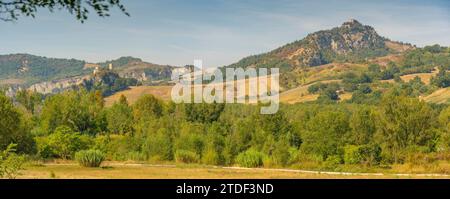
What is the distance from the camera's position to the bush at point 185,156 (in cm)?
5366

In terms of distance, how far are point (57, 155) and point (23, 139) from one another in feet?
12.9

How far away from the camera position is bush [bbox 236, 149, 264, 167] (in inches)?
1912

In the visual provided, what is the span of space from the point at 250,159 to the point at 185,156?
8.80 meters

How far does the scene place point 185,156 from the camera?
5406cm

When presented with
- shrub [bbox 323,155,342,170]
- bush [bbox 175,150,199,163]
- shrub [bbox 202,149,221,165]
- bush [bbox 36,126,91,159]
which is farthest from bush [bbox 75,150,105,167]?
shrub [bbox 323,155,342,170]

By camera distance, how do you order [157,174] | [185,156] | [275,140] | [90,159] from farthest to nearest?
[275,140] < [185,156] < [90,159] < [157,174]

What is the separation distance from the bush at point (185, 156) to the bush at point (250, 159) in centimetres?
545

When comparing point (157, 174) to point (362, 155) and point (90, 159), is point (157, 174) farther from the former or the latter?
point (362, 155)

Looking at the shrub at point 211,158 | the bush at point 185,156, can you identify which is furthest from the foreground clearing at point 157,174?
the bush at point 185,156

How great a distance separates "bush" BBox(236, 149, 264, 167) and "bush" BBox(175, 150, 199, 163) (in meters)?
5.45

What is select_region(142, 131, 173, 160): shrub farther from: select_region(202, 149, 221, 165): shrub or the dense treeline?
select_region(202, 149, 221, 165): shrub

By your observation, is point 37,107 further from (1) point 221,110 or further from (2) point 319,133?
(2) point 319,133

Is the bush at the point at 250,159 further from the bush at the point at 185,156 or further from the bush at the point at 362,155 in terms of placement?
the bush at the point at 362,155

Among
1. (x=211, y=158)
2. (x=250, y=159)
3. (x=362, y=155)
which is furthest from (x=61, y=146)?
(x=362, y=155)
